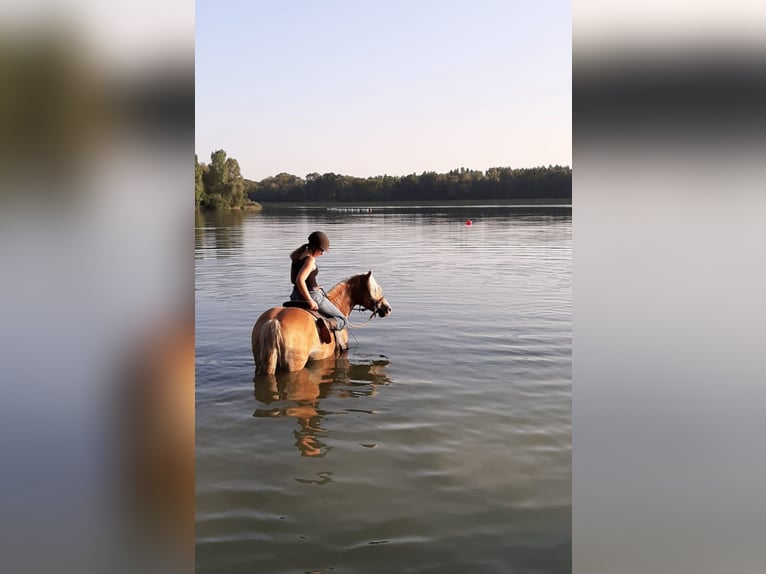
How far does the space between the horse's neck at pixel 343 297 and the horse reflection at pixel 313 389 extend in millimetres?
799

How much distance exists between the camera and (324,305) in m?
9.65

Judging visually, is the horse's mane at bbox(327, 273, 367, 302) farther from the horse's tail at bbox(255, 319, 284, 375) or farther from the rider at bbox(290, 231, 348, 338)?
the horse's tail at bbox(255, 319, 284, 375)

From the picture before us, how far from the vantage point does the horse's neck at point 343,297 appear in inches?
402

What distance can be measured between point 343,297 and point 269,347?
7.09 ft

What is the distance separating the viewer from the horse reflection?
6598 millimetres

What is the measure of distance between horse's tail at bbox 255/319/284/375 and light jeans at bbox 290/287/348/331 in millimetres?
824

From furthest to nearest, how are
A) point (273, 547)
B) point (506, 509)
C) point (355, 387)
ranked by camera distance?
point (355, 387), point (506, 509), point (273, 547)

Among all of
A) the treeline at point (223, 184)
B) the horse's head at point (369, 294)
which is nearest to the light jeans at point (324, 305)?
the horse's head at point (369, 294)

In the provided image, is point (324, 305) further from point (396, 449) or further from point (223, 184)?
point (223, 184)

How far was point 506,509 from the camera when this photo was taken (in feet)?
15.4

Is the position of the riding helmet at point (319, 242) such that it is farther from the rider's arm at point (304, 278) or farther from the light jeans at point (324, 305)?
the light jeans at point (324, 305)
